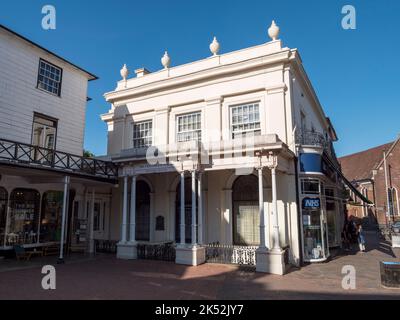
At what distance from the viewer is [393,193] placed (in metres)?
39.3

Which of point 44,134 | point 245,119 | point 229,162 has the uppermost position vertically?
point 245,119

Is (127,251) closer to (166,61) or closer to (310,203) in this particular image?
(310,203)

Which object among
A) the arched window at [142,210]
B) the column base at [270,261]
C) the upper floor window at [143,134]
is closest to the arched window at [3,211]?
the arched window at [142,210]

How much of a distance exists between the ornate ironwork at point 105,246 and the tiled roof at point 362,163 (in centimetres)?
3904

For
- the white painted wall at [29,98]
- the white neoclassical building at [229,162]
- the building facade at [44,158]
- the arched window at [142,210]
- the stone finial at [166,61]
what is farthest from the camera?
the stone finial at [166,61]

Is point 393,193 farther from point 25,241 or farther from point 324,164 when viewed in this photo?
point 25,241

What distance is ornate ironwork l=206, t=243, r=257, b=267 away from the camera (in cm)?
1163

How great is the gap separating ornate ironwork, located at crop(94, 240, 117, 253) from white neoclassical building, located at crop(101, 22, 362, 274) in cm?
132

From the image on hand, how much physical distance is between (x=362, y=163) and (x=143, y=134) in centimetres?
4463

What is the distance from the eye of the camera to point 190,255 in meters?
12.1

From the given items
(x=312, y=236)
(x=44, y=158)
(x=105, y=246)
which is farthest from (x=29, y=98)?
(x=312, y=236)

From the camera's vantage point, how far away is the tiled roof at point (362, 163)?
148 ft

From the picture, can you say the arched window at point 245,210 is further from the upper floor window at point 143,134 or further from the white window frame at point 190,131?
the upper floor window at point 143,134
